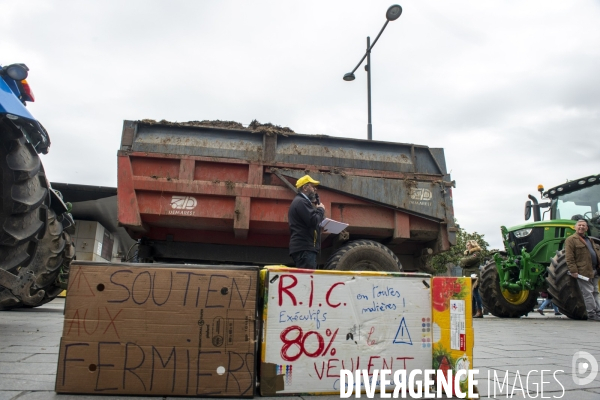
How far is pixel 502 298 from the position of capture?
9.24 meters

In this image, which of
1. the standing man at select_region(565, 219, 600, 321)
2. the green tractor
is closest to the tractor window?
the green tractor

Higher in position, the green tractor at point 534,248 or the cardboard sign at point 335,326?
the green tractor at point 534,248

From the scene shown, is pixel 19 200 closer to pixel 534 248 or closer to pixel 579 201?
pixel 534 248

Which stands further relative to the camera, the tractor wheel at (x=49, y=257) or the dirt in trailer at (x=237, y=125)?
the dirt in trailer at (x=237, y=125)

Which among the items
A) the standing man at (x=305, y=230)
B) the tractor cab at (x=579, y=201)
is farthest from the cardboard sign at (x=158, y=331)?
the tractor cab at (x=579, y=201)

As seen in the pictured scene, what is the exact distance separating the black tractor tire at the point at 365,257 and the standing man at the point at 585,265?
3328mm

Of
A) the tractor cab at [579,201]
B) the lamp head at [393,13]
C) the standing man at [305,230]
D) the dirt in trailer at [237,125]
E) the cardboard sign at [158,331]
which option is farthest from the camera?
the lamp head at [393,13]

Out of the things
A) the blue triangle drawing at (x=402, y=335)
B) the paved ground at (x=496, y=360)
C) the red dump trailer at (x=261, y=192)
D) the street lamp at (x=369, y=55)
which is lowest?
the paved ground at (x=496, y=360)

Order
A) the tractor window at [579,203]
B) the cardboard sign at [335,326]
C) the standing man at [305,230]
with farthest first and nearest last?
the tractor window at [579,203] < the standing man at [305,230] < the cardboard sign at [335,326]

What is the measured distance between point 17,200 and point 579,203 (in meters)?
9.88

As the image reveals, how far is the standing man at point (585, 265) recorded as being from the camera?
24.8ft

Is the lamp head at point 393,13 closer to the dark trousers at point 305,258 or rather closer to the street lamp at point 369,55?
the street lamp at point 369,55

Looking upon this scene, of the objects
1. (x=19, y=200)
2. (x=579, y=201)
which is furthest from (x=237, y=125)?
(x=579, y=201)

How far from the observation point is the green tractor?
885 cm
